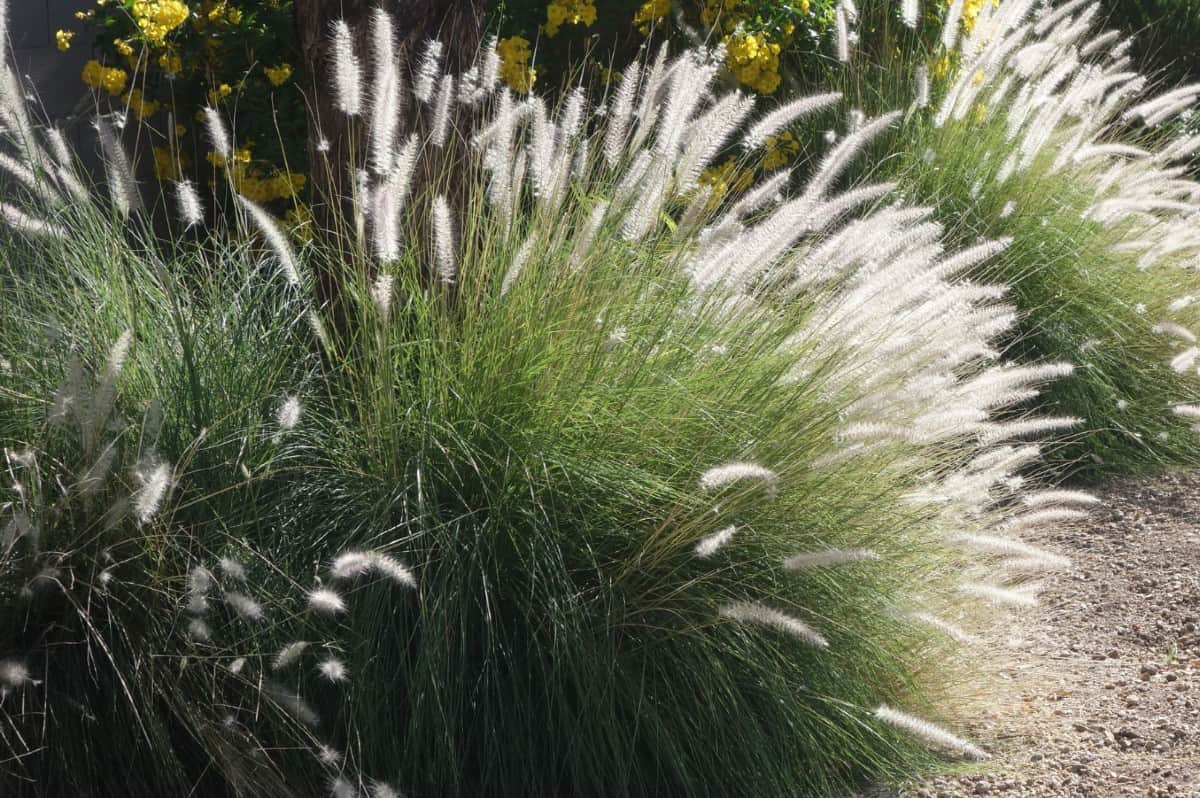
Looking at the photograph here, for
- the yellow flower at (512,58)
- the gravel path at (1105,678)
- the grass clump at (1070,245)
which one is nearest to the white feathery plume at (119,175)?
the gravel path at (1105,678)

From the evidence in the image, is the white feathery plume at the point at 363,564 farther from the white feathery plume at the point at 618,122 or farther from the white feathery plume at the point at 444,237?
the white feathery plume at the point at 618,122

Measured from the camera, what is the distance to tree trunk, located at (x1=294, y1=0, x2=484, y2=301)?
11.2 feet

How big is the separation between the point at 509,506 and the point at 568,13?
2711 mm

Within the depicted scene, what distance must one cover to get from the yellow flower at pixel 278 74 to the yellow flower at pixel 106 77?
0.50 meters

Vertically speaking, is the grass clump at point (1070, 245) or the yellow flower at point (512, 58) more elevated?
the yellow flower at point (512, 58)

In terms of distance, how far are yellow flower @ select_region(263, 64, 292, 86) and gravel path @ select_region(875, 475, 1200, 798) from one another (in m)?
2.93

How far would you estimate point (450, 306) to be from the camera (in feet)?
9.98

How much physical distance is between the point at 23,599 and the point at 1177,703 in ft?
8.18

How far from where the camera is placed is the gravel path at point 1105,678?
2816 millimetres

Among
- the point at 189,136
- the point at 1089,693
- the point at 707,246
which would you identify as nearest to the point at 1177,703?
the point at 1089,693

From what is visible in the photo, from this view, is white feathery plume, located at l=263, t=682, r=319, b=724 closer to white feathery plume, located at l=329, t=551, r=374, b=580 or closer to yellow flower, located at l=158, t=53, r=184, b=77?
white feathery plume, located at l=329, t=551, r=374, b=580

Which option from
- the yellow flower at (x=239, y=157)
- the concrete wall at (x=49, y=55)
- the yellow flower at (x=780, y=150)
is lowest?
the concrete wall at (x=49, y=55)

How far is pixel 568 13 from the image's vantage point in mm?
4855

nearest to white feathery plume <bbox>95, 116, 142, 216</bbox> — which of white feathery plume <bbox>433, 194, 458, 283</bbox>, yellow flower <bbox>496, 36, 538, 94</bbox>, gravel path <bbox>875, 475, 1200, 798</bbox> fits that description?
white feathery plume <bbox>433, 194, 458, 283</bbox>
